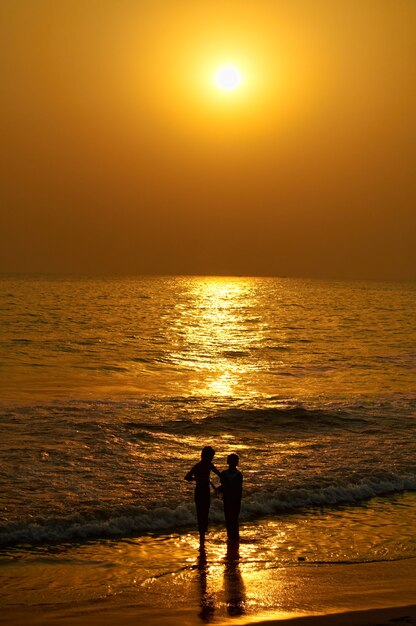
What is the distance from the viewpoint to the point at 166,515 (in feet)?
50.3

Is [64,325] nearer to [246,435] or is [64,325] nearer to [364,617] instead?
[246,435]

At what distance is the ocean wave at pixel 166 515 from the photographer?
46.5ft

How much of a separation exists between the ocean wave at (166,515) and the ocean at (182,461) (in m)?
0.04

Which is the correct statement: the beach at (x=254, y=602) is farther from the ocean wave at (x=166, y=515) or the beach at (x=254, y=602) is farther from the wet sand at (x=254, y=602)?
the ocean wave at (x=166, y=515)

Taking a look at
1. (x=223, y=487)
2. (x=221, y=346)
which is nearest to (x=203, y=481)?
(x=223, y=487)

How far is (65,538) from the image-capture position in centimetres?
1410

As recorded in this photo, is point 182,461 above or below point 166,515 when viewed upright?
below

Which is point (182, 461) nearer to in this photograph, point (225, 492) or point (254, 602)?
point (225, 492)

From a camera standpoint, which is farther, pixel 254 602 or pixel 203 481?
pixel 203 481

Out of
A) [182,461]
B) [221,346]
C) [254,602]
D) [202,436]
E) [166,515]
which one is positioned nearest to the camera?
[254,602]

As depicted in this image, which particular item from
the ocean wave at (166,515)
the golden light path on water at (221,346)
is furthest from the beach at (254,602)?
the golden light path on water at (221,346)

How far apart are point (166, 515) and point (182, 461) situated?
5.49 meters

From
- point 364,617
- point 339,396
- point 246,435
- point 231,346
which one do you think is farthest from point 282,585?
point 231,346

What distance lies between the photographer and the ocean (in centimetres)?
1255
